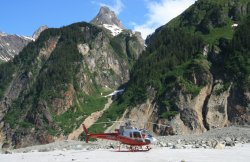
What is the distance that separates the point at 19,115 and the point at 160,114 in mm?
69397

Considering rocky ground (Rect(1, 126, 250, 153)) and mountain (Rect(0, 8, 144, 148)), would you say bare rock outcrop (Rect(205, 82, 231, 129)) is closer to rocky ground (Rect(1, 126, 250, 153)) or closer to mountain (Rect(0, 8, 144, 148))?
rocky ground (Rect(1, 126, 250, 153))

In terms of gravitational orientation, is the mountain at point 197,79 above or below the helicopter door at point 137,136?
above

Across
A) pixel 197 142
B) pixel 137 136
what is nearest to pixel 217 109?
pixel 197 142

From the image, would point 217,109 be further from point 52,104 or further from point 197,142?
point 52,104

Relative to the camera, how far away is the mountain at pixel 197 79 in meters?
124

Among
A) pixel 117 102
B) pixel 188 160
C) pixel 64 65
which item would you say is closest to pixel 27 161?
pixel 188 160

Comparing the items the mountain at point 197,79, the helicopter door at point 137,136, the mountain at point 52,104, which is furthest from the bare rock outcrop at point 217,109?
the helicopter door at point 137,136

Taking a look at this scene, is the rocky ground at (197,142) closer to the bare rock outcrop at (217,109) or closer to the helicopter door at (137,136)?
the helicopter door at (137,136)

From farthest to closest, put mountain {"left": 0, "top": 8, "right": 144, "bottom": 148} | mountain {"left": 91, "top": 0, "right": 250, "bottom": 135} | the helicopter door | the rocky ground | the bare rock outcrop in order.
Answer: mountain {"left": 0, "top": 8, "right": 144, "bottom": 148}
mountain {"left": 91, "top": 0, "right": 250, "bottom": 135}
the bare rock outcrop
the rocky ground
the helicopter door

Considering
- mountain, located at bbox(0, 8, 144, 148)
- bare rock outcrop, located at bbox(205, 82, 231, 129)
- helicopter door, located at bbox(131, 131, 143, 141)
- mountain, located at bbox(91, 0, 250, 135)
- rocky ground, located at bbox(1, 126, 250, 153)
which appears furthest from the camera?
mountain, located at bbox(0, 8, 144, 148)

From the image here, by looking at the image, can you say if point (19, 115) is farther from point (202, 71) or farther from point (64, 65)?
point (202, 71)

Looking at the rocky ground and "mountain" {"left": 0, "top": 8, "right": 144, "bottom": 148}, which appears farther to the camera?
"mountain" {"left": 0, "top": 8, "right": 144, "bottom": 148}

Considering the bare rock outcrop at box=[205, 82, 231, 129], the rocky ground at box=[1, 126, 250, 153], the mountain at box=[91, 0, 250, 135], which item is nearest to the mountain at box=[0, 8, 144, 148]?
the mountain at box=[91, 0, 250, 135]

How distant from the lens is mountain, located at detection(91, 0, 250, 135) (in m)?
124
